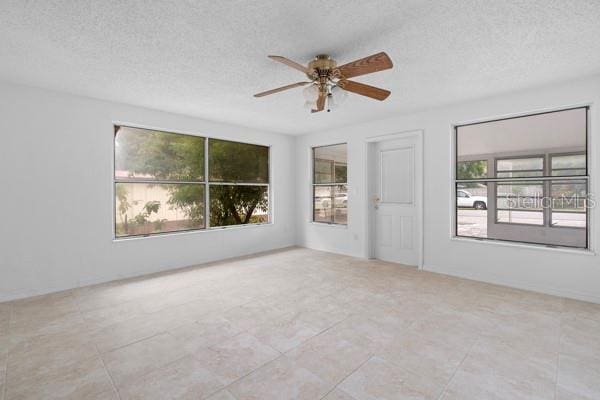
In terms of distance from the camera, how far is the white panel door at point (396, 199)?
4668 millimetres

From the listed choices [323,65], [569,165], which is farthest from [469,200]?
[323,65]

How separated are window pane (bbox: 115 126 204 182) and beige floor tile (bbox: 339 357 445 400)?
3.86 m

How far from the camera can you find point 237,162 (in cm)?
541

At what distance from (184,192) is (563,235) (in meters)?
5.20

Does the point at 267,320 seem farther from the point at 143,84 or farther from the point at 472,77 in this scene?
the point at 472,77

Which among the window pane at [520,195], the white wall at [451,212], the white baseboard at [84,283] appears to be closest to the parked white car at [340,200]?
the white wall at [451,212]

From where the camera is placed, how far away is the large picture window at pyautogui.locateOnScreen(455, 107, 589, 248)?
10.9ft

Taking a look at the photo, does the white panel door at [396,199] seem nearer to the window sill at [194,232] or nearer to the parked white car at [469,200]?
the parked white car at [469,200]

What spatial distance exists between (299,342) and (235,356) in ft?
1.68

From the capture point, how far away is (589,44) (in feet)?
7.88

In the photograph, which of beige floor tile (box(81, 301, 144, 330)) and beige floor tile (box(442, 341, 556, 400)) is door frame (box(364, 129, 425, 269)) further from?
beige floor tile (box(81, 301, 144, 330))

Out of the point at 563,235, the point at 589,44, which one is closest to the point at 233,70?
the point at 589,44

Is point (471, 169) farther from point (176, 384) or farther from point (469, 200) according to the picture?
point (176, 384)

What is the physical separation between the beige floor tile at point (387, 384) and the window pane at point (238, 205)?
12.3 feet
